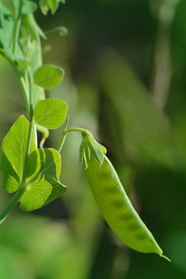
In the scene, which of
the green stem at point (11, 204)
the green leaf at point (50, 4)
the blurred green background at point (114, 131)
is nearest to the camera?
the green stem at point (11, 204)

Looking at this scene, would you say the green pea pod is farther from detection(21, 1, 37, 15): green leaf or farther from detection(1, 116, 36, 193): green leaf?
detection(21, 1, 37, 15): green leaf

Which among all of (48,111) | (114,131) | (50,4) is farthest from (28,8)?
(114,131)

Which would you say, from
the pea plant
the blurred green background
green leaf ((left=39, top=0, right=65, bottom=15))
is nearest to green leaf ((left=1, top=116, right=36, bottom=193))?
the pea plant

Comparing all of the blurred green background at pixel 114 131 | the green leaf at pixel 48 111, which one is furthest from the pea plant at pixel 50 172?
the blurred green background at pixel 114 131

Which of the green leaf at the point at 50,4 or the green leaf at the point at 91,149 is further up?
the green leaf at the point at 50,4

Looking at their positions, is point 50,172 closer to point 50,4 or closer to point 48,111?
point 48,111

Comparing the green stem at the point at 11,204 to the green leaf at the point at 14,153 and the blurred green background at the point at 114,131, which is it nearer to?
the green leaf at the point at 14,153
